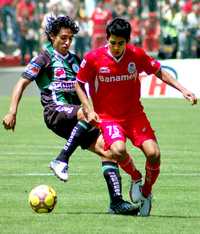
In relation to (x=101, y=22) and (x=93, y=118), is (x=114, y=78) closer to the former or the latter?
(x=93, y=118)

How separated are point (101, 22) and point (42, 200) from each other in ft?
88.3

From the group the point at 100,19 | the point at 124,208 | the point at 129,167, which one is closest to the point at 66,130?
the point at 129,167

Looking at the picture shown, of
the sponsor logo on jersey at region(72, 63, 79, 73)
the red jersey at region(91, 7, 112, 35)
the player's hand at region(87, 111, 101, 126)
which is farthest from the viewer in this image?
the red jersey at region(91, 7, 112, 35)

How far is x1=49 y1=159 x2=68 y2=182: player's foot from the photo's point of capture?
11789 millimetres

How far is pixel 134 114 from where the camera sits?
1155 centimetres

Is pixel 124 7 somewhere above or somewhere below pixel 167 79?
below

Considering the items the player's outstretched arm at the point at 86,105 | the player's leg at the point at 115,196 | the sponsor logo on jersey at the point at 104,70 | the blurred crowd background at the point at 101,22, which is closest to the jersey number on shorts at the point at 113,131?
the player's outstretched arm at the point at 86,105

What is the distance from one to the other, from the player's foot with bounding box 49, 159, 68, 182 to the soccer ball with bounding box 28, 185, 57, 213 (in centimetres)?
44

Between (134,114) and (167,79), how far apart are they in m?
0.51

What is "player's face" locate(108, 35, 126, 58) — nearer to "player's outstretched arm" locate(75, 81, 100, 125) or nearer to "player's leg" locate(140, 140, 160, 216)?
"player's outstretched arm" locate(75, 81, 100, 125)

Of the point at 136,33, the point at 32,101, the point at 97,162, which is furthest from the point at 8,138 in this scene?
the point at 136,33

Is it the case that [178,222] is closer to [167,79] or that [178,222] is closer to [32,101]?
[167,79]

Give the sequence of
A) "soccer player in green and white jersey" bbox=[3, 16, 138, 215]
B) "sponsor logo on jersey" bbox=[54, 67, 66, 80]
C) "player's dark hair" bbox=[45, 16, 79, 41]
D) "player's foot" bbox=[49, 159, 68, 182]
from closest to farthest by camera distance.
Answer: "player's foot" bbox=[49, 159, 68, 182] → "soccer player in green and white jersey" bbox=[3, 16, 138, 215] → "player's dark hair" bbox=[45, 16, 79, 41] → "sponsor logo on jersey" bbox=[54, 67, 66, 80]

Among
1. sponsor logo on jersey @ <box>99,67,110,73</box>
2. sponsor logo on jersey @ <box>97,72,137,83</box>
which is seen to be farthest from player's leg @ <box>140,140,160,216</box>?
sponsor logo on jersey @ <box>99,67,110,73</box>
